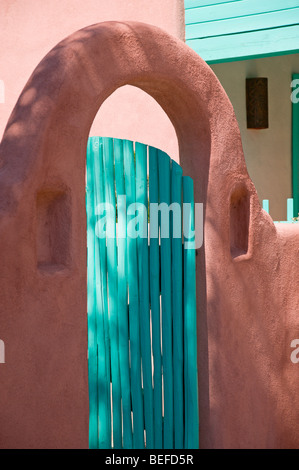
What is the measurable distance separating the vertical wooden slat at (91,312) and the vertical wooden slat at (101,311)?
0.06 ft

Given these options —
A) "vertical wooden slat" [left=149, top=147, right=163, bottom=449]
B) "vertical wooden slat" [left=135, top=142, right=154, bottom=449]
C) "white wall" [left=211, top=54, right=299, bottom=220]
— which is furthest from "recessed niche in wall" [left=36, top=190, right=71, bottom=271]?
"white wall" [left=211, top=54, right=299, bottom=220]

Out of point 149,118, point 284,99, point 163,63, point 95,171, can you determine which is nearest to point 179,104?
point 163,63

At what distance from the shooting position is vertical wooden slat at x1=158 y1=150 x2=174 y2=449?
4570 mm

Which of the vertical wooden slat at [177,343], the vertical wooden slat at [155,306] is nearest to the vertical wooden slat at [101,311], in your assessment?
the vertical wooden slat at [155,306]

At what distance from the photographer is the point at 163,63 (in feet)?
14.7

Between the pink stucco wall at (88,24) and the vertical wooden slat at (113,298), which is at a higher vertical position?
the pink stucco wall at (88,24)

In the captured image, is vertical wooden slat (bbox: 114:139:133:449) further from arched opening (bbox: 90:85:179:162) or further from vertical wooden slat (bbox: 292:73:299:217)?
vertical wooden slat (bbox: 292:73:299:217)

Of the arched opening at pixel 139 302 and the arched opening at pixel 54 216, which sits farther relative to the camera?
the arched opening at pixel 139 302

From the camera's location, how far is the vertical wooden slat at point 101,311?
428cm

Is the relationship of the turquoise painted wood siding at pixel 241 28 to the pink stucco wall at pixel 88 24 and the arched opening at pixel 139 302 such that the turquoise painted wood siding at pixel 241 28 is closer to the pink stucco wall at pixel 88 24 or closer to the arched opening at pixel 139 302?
the pink stucco wall at pixel 88 24

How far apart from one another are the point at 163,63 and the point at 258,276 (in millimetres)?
1743

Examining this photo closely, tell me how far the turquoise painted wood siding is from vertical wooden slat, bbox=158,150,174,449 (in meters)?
3.26

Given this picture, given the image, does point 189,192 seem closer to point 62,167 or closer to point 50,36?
point 62,167

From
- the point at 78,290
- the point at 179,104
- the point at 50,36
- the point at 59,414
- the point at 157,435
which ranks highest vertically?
the point at 50,36
